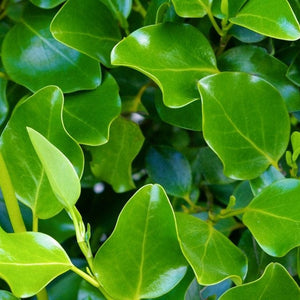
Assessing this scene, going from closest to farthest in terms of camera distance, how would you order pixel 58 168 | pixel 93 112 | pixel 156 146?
pixel 58 168
pixel 93 112
pixel 156 146

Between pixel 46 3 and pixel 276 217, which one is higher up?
pixel 46 3

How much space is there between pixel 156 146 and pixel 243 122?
16cm

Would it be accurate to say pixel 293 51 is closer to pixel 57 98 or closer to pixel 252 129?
pixel 252 129

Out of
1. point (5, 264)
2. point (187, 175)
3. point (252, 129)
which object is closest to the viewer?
point (5, 264)

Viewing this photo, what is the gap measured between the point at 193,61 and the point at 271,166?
0.37 feet

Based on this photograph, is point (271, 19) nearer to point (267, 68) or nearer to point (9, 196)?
point (267, 68)

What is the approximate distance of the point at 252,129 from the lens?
0.52 metres

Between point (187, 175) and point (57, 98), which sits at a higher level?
point (57, 98)

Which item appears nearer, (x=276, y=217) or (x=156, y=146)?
(x=276, y=217)

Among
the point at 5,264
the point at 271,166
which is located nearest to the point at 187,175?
the point at 271,166

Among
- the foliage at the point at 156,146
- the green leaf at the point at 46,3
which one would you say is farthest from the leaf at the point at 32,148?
the green leaf at the point at 46,3

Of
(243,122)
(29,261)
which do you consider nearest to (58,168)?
(29,261)

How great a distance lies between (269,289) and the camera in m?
0.45

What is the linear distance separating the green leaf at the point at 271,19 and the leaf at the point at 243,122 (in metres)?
0.04
